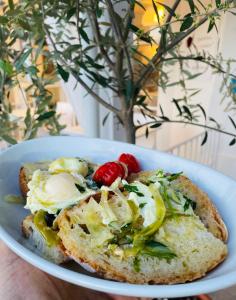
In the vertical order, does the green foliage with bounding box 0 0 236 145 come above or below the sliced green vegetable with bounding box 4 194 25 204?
above

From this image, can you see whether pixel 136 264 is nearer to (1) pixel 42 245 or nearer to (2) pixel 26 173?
(1) pixel 42 245

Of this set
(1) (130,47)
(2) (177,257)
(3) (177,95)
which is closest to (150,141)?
(3) (177,95)

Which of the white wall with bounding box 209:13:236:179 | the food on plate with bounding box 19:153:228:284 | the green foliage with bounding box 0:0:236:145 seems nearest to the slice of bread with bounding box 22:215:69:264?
the food on plate with bounding box 19:153:228:284

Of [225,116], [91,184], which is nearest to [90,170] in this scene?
[91,184]

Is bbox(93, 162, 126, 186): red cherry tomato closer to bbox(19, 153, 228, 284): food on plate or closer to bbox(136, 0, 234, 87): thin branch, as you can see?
bbox(19, 153, 228, 284): food on plate

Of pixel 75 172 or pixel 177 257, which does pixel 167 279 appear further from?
pixel 75 172

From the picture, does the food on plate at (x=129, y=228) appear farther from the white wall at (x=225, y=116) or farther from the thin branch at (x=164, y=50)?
Result: the white wall at (x=225, y=116)
